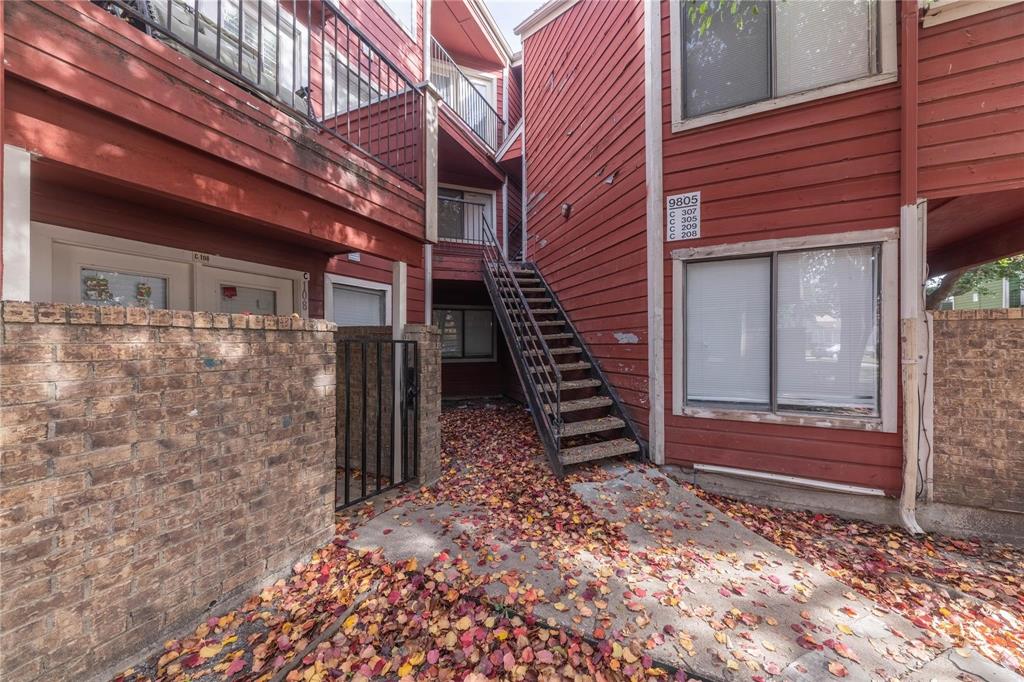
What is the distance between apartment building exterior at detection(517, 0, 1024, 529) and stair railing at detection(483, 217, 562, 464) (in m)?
1.02

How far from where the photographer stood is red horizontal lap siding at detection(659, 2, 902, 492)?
362cm

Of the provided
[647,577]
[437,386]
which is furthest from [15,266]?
[647,577]

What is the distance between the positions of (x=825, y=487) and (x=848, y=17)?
180 inches

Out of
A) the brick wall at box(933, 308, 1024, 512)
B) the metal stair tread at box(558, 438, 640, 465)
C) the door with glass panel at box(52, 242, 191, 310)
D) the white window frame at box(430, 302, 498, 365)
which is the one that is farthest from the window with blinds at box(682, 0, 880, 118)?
the white window frame at box(430, 302, 498, 365)

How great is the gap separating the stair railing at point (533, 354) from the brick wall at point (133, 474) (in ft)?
8.86

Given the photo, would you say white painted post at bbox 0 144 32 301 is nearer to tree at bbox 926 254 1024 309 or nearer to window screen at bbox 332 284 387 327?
window screen at bbox 332 284 387 327

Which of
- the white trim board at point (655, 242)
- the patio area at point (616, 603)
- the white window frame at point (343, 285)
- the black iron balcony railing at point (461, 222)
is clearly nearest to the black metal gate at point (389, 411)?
the patio area at point (616, 603)

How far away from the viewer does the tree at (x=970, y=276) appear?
664cm

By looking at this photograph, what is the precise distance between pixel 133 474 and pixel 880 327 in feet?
18.4

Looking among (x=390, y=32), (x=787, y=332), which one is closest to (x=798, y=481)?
(x=787, y=332)

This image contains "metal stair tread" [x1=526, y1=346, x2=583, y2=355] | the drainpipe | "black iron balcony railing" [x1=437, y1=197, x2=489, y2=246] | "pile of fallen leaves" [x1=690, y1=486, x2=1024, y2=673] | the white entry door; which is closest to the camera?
"pile of fallen leaves" [x1=690, y1=486, x2=1024, y2=673]

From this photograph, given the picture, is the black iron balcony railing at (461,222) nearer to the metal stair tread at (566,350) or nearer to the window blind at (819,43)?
the metal stair tread at (566,350)

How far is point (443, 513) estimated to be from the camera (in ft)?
11.5

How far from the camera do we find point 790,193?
3924 millimetres
